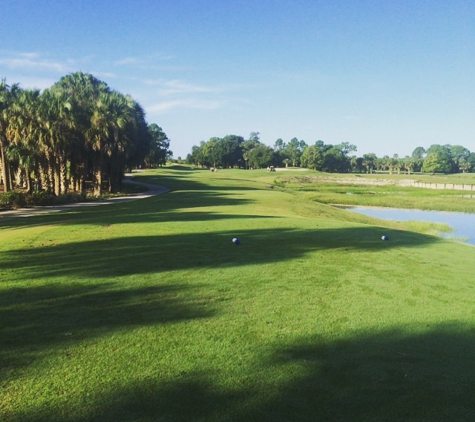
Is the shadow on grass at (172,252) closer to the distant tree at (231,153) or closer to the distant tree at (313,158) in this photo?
the distant tree at (313,158)

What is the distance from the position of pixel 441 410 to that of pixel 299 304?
359cm

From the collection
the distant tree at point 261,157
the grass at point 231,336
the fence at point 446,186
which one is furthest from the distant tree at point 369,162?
the grass at point 231,336

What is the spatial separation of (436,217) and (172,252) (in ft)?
122

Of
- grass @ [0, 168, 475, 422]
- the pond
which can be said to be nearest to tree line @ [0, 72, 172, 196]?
the pond

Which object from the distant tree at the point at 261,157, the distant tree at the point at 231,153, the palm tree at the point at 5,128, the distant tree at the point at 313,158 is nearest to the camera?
the palm tree at the point at 5,128

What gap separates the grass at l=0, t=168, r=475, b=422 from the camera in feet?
15.5

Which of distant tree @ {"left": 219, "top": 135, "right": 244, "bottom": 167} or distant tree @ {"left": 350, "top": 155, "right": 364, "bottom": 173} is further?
distant tree @ {"left": 350, "top": 155, "right": 364, "bottom": 173}

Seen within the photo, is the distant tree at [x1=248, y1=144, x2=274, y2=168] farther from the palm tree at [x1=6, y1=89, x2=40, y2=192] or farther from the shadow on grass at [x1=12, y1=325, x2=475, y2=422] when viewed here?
the shadow on grass at [x1=12, y1=325, x2=475, y2=422]

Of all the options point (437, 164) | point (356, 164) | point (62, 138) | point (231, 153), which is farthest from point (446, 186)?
point (231, 153)

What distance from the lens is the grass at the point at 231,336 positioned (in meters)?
4.71

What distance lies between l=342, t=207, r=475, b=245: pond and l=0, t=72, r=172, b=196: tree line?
26.7 m

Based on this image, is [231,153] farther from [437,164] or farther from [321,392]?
[321,392]

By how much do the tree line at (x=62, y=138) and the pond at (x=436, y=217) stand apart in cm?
2669

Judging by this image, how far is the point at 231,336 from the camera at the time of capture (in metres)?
6.51
